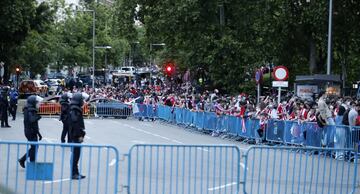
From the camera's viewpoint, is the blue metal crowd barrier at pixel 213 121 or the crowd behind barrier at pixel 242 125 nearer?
the crowd behind barrier at pixel 242 125

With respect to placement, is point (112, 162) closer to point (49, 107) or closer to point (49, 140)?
point (49, 140)

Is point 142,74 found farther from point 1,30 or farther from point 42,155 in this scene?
point 42,155

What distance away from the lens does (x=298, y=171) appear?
38.2 feet

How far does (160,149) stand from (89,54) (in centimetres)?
6900

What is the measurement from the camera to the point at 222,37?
133 feet

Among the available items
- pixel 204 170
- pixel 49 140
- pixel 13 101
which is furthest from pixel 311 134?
pixel 13 101

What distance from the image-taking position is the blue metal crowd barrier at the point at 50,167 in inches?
413

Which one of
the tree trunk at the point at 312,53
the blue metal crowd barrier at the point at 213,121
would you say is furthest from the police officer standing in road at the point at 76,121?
the tree trunk at the point at 312,53

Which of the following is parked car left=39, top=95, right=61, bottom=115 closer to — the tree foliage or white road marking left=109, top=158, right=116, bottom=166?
the tree foliage

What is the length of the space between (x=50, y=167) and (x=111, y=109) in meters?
28.7

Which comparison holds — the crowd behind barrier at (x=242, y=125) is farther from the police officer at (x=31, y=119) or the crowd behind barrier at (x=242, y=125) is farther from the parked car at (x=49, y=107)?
the police officer at (x=31, y=119)

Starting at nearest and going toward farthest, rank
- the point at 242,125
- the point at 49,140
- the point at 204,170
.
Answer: the point at 204,170 → the point at 49,140 → the point at 242,125

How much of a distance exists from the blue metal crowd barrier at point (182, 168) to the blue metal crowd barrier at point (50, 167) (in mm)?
453

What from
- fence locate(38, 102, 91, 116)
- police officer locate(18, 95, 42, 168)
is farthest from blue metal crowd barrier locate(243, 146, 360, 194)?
fence locate(38, 102, 91, 116)
